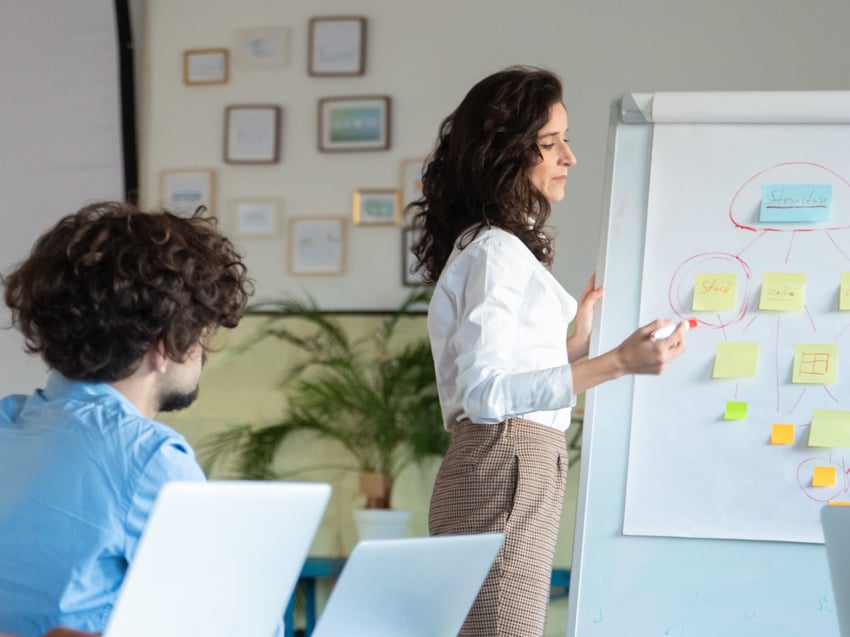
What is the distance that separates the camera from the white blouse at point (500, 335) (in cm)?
186

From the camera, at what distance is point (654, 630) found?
2240 millimetres

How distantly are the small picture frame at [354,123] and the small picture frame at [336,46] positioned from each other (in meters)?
0.11

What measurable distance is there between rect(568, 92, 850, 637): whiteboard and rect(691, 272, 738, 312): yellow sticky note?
2 cm

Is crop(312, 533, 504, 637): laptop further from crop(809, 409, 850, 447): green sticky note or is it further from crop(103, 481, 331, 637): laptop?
A: crop(809, 409, 850, 447): green sticky note

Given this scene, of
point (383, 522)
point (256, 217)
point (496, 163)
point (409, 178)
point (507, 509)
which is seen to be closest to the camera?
point (507, 509)

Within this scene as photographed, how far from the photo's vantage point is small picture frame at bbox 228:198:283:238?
4.33 meters

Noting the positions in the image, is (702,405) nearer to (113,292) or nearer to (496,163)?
(496,163)

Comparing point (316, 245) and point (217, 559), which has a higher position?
point (217, 559)

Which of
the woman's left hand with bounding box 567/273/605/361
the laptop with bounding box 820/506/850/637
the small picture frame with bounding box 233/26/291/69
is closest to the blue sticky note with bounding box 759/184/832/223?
the woman's left hand with bounding box 567/273/605/361

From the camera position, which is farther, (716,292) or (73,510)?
(716,292)

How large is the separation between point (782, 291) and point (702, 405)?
0.89 ft

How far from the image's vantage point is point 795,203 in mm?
2291

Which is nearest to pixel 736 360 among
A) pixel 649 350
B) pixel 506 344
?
pixel 649 350

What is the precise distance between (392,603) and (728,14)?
3.17 m
